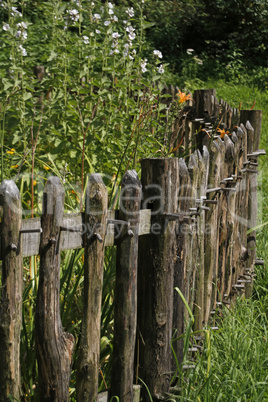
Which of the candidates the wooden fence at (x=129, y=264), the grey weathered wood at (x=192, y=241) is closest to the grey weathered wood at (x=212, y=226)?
the wooden fence at (x=129, y=264)

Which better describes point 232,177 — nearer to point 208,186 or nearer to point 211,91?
point 208,186

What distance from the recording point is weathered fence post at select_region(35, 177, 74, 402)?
1589 millimetres

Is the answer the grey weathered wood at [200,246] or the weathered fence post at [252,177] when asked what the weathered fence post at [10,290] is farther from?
the weathered fence post at [252,177]

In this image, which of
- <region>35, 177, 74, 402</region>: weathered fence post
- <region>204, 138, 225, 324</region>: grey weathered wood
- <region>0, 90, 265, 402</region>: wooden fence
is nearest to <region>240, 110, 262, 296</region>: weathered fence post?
<region>0, 90, 265, 402</region>: wooden fence

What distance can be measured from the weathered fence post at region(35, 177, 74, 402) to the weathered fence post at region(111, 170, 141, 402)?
0.25 m

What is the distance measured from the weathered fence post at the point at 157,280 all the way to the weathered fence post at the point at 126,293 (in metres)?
0.13

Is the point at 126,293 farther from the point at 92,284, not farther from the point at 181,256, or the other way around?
the point at 181,256

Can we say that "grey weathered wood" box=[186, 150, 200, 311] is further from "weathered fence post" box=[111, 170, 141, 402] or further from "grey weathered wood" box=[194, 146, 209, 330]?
"weathered fence post" box=[111, 170, 141, 402]

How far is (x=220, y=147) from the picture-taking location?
272 cm

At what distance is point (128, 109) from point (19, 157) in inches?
41.1

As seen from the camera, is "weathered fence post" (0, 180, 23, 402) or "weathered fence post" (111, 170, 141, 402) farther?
"weathered fence post" (111, 170, 141, 402)

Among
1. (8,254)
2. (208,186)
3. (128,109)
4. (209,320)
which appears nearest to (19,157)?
(128,109)

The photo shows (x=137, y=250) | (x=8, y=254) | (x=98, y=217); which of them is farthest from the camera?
(x=137, y=250)

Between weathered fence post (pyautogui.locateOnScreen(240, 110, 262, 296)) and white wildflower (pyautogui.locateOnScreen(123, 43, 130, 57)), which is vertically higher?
white wildflower (pyautogui.locateOnScreen(123, 43, 130, 57))
